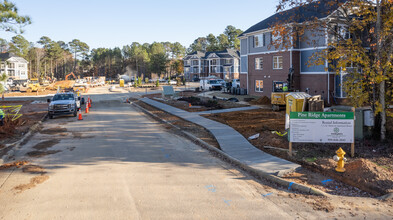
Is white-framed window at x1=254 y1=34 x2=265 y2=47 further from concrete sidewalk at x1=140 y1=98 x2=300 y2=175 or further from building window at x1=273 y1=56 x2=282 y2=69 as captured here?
concrete sidewalk at x1=140 y1=98 x2=300 y2=175

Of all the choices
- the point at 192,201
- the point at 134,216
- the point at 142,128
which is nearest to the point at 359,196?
A: the point at 192,201

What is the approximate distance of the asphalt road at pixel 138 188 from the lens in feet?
21.1

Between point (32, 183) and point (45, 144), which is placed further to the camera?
point (45, 144)

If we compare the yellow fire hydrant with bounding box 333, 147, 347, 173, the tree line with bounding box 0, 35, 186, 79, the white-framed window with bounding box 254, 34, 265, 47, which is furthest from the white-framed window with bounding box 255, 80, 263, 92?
the tree line with bounding box 0, 35, 186, 79

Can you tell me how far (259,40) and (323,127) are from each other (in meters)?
28.6

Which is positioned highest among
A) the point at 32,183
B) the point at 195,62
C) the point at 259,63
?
the point at 195,62

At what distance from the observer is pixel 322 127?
9.98 metres

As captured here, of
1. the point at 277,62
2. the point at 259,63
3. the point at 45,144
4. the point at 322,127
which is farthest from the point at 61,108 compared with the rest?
the point at 259,63

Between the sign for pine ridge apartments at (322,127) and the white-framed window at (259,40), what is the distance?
27.8 m

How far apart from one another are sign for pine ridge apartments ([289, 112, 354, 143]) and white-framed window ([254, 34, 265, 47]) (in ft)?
91.1

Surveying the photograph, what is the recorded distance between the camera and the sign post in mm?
9812

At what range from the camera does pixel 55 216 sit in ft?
20.5

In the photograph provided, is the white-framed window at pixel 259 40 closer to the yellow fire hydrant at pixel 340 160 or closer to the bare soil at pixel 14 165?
the yellow fire hydrant at pixel 340 160

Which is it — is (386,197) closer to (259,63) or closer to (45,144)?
(45,144)
